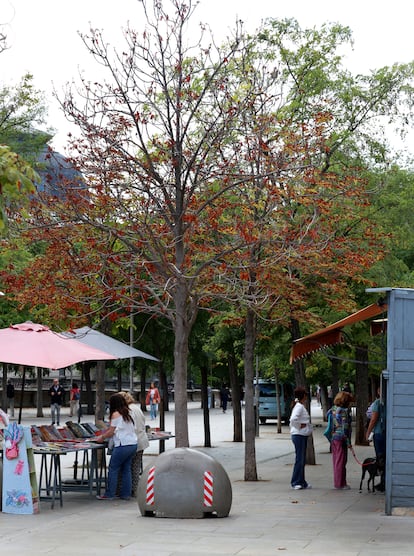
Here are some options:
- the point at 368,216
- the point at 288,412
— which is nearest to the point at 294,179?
the point at 368,216

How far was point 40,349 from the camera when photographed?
687 inches

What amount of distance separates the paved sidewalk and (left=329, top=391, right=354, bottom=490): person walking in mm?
316

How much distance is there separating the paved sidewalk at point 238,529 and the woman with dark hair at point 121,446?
302 mm

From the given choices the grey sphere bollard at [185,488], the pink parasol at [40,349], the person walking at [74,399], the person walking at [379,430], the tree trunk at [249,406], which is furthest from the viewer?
the person walking at [74,399]

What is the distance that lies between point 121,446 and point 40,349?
2.16 metres

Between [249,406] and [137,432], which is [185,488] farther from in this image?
[249,406]

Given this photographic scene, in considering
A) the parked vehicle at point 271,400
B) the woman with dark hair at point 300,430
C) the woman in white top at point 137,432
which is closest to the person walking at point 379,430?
the woman with dark hair at point 300,430

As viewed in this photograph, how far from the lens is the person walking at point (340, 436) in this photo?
18516 mm

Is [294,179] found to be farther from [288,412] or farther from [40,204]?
[288,412]

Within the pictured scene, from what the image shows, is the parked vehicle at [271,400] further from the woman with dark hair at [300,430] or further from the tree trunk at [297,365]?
the woman with dark hair at [300,430]

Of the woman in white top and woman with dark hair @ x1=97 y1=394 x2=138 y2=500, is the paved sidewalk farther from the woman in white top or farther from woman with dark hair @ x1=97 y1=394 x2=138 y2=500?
the woman in white top

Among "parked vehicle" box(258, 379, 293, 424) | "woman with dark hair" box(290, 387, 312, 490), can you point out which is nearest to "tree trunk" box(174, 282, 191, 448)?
"woman with dark hair" box(290, 387, 312, 490)

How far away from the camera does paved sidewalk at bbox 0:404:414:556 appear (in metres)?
11.6

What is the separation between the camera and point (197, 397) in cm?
9562
